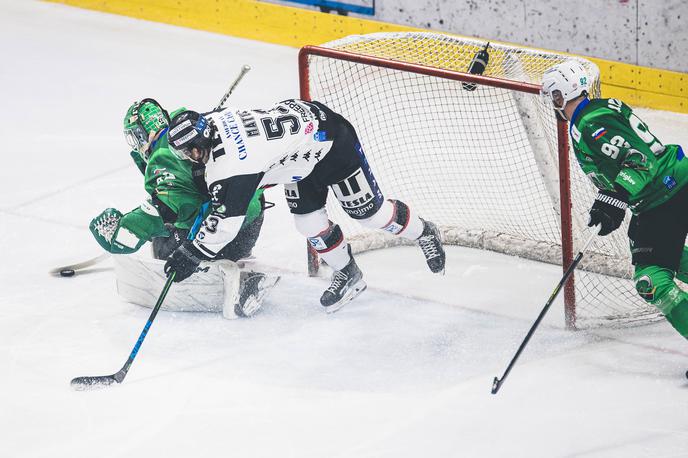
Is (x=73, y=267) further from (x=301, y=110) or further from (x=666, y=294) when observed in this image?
(x=666, y=294)

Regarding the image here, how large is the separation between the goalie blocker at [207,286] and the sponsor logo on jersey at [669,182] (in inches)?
67.5

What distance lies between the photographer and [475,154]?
19.4ft

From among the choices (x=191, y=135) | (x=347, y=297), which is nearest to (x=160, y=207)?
(x=191, y=135)

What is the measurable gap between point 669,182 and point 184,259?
182 centimetres

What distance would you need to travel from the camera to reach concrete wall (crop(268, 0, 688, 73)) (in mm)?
6578

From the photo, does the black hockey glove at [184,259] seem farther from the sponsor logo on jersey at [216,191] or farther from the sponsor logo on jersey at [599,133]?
the sponsor logo on jersey at [599,133]

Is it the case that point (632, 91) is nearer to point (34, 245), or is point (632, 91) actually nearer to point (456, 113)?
point (456, 113)

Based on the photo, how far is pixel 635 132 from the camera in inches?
164

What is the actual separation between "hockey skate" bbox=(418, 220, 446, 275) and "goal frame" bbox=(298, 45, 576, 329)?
1.87 ft

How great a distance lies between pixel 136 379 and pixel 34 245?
1544 mm

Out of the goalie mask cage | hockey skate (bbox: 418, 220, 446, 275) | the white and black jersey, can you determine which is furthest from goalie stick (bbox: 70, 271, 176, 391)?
the goalie mask cage

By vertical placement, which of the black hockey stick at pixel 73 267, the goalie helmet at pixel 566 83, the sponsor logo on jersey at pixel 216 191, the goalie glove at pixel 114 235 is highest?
the goalie helmet at pixel 566 83

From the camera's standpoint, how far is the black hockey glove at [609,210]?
413 cm

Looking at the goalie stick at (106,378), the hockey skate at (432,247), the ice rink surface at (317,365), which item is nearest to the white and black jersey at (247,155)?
the goalie stick at (106,378)
